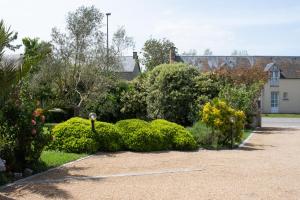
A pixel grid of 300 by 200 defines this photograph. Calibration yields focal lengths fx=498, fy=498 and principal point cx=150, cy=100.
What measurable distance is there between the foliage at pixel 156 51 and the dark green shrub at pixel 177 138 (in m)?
42.1

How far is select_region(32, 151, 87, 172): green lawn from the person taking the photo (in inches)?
444

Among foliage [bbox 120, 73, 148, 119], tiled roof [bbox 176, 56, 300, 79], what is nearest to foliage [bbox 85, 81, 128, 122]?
foliage [bbox 120, 73, 148, 119]

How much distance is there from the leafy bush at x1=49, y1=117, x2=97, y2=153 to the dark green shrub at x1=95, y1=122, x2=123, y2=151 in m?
0.22

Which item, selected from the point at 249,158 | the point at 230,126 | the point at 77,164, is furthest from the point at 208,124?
the point at 77,164

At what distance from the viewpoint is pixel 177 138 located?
15844 mm

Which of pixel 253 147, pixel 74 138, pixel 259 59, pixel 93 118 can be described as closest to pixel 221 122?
pixel 253 147

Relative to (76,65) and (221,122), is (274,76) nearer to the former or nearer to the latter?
(76,65)

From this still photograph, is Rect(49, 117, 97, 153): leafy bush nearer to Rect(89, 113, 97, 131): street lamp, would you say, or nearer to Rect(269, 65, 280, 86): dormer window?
Rect(89, 113, 97, 131): street lamp

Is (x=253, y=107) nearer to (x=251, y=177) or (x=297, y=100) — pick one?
(x=251, y=177)

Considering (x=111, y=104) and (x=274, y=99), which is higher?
(x=111, y=104)

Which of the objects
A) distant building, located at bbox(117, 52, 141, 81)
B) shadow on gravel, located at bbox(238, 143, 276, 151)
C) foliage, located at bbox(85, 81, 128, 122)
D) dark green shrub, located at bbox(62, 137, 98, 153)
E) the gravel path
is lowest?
shadow on gravel, located at bbox(238, 143, 276, 151)

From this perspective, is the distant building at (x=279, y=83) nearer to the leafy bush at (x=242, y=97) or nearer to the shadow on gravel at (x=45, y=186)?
the leafy bush at (x=242, y=97)

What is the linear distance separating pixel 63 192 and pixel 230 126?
985 centimetres

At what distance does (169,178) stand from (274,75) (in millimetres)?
44344
